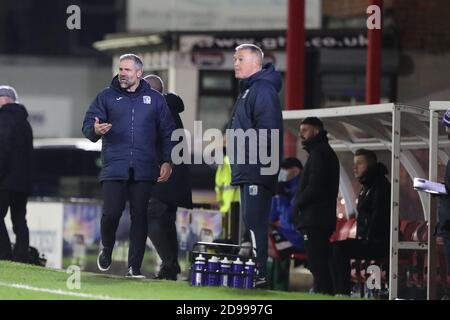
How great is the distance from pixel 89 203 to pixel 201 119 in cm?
1448

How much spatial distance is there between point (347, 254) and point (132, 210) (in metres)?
2.41

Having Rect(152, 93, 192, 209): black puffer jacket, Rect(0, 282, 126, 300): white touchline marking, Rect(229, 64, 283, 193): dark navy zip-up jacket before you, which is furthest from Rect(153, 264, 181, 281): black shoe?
Rect(0, 282, 126, 300): white touchline marking

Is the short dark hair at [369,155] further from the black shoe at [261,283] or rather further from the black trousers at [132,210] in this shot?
the black shoe at [261,283]

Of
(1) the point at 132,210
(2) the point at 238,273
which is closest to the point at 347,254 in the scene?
(1) the point at 132,210

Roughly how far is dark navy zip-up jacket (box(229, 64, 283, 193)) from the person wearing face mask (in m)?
1.26

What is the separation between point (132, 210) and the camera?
637 inches

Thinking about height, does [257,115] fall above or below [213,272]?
above

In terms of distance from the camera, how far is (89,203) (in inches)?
975

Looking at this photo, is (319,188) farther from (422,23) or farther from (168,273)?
(422,23)

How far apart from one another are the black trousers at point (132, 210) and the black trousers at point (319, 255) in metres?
1.69

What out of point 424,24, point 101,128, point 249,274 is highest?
point 424,24

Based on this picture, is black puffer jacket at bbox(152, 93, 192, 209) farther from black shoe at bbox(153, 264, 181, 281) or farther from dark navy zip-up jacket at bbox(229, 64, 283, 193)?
dark navy zip-up jacket at bbox(229, 64, 283, 193)

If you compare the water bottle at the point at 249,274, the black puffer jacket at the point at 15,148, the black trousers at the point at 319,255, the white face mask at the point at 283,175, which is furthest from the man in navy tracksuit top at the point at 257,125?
the white face mask at the point at 283,175

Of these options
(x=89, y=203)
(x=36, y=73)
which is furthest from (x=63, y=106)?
(x=89, y=203)
